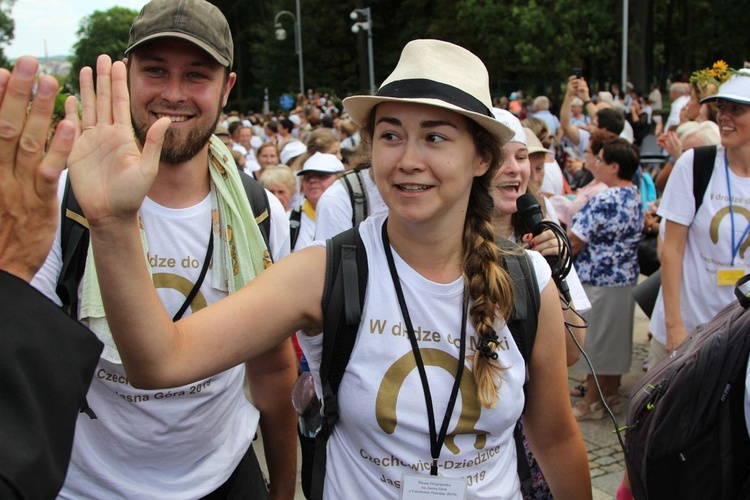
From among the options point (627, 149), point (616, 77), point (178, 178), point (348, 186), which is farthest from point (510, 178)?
point (616, 77)

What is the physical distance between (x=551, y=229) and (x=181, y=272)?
1.32 meters

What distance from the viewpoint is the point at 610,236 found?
571cm

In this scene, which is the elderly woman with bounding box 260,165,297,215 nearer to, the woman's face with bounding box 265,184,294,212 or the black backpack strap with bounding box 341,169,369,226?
the woman's face with bounding box 265,184,294,212

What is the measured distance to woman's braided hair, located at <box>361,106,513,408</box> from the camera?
2072 millimetres

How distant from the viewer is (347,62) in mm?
46750

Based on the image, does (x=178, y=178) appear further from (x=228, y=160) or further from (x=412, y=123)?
(x=412, y=123)

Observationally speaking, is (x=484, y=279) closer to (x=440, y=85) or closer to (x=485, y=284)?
(x=485, y=284)

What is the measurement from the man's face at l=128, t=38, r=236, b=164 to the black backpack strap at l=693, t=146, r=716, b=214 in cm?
280

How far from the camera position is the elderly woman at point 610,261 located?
566 centimetres

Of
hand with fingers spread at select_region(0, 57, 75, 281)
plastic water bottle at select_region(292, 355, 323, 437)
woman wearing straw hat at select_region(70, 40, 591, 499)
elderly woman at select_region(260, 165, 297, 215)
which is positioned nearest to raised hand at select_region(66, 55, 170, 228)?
hand with fingers spread at select_region(0, 57, 75, 281)

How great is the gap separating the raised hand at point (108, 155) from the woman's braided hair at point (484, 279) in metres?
0.84

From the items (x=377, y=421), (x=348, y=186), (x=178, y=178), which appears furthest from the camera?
(x=348, y=186)

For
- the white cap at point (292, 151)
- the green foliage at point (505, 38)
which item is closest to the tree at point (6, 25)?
the green foliage at point (505, 38)

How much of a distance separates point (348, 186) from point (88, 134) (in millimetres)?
2715
